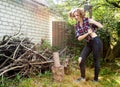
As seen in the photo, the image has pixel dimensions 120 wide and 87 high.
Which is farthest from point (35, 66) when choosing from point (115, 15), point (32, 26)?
point (115, 15)

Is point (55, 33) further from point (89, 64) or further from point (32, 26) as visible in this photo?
point (89, 64)

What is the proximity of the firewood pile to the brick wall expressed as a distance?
2.42ft

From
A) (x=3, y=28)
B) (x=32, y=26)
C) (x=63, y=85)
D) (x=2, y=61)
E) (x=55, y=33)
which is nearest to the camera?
(x=63, y=85)

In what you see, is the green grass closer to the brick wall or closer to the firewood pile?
the firewood pile

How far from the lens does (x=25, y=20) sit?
8219mm

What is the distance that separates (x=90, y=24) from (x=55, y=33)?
6420 mm

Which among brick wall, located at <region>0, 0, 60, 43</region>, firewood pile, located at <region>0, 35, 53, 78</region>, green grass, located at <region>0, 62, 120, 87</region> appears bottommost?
green grass, located at <region>0, 62, 120, 87</region>

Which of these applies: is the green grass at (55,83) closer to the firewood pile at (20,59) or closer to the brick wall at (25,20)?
the firewood pile at (20,59)

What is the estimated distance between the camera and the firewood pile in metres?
5.24

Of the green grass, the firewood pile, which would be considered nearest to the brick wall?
the firewood pile

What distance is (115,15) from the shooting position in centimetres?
923

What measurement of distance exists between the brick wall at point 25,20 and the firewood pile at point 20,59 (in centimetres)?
74

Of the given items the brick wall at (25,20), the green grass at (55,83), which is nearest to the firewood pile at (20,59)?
the green grass at (55,83)

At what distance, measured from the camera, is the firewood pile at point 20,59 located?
524 centimetres
